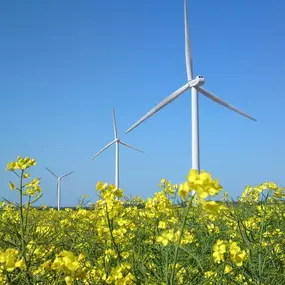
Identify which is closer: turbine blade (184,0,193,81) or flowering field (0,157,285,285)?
flowering field (0,157,285,285)

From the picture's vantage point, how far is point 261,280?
3137 millimetres

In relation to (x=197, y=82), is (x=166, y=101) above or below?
below

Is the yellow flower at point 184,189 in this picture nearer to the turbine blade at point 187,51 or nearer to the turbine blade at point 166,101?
the turbine blade at point 166,101

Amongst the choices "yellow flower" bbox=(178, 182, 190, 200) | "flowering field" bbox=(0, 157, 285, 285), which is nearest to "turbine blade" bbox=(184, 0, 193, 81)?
"flowering field" bbox=(0, 157, 285, 285)

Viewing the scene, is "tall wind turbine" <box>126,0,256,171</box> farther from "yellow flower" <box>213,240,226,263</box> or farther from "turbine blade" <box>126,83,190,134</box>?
"yellow flower" <box>213,240,226,263</box>

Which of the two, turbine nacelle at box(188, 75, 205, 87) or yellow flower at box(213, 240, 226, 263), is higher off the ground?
turbine nacelle at box(188, 75, 205, 87)

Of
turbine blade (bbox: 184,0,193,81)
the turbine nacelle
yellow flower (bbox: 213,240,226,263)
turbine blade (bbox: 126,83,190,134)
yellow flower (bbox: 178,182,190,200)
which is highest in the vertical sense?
turbine blade (bbox: 184,0,193,81)

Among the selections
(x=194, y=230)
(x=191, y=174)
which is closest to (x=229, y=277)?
(x=191, y=174)

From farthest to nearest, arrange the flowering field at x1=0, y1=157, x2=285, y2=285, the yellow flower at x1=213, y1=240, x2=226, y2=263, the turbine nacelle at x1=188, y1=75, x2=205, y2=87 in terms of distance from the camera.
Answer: the turbine nacelle at x1=188, y1=75, x2=205, y2=87, the yellow flower at x1=213, y1=240, x2=226, y2=263, the flowering field at x1=0, y1=157, x2=285, y2=285

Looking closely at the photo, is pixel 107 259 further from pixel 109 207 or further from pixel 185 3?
pixel 185 3

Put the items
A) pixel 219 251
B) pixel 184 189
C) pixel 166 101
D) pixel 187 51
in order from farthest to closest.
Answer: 1. pixel 187 51
2. pixel 166 101
3. pixel 219 251
4. pixel 184 189

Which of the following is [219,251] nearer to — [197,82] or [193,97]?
[193,97]

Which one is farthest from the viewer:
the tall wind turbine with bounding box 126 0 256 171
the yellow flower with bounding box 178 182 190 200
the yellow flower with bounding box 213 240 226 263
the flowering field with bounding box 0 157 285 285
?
the tall wind turbine with bounding box 126 0 256 171

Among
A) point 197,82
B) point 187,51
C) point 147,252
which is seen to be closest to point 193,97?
point 197,82
